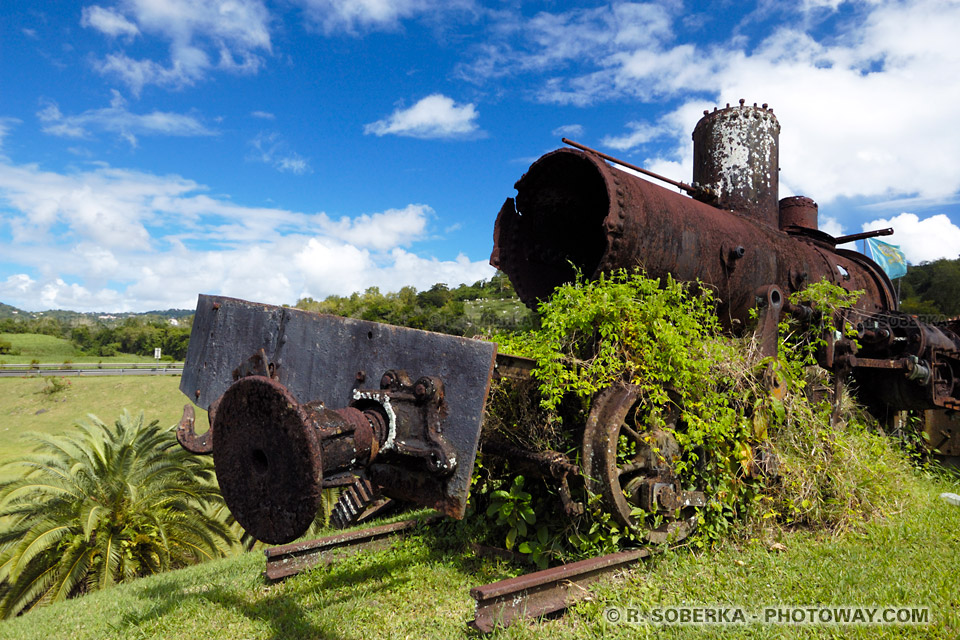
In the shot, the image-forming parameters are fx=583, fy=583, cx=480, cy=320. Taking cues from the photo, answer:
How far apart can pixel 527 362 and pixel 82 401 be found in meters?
32.3

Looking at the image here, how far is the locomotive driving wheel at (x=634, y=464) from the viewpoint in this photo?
327cm

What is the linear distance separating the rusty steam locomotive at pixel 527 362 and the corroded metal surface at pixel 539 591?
308mm

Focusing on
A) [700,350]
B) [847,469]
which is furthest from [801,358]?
[700,350]

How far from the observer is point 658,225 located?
3.90 meters

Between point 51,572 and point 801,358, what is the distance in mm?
10605

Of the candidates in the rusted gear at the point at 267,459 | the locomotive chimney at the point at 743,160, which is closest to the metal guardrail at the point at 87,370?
the locomotive chimney at the point at 743,160

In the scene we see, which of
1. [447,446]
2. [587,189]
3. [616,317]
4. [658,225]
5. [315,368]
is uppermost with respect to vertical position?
[587,189]

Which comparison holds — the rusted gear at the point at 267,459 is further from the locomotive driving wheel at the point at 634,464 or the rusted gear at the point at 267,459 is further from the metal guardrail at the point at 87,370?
the metal guardrail at the point at 87,370

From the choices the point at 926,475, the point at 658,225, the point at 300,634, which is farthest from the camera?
the point at 926,475

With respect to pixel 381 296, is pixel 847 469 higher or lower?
lower

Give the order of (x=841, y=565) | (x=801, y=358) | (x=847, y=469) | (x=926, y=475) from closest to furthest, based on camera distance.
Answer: (x=841, y=565) < (x=847, y=469) < (x=801, y=358) < (x=926, y=475)

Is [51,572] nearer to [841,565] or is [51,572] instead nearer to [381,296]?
[841,565]

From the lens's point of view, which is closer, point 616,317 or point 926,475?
point 616,317

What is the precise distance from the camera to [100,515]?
9234 mm
